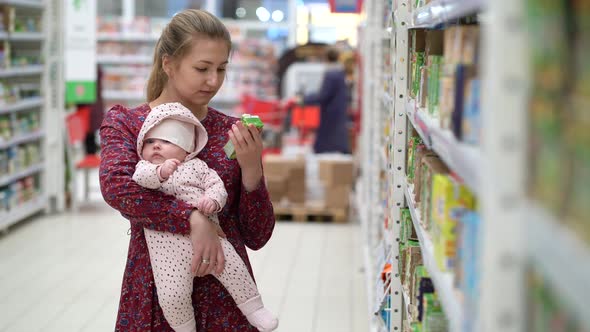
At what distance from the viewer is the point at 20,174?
7047mm

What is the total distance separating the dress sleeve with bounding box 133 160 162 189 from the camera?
2199mm

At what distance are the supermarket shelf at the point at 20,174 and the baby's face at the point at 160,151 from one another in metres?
4.70

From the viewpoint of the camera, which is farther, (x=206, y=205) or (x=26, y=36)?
(x=26, y=36)

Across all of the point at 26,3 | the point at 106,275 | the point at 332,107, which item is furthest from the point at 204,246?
the point at 332,107

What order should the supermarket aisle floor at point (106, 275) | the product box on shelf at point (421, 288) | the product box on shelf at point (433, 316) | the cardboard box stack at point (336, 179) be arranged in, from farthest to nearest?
1. the cardboard box stack at point (336, 179)
2. the supermarket aisle floor at point (106, 275)
3. the product box on shelf at point (421, 288)
4. the product box on shelf at point (433, 316)

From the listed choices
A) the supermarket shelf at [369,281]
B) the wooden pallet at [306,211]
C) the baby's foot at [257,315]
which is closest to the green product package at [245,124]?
the baby's foot at [257,315]

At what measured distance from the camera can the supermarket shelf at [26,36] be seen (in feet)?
23.0

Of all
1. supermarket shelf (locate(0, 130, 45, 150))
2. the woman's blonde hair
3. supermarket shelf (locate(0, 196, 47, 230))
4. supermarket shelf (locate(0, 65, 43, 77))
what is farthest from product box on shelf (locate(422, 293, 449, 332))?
supermarket shelf (locate(0, 65, 43, 77))

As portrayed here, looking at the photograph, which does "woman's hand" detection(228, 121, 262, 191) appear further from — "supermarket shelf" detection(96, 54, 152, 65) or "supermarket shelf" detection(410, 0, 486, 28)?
"supermarket shelf" detection(96, 54, 152, 65)

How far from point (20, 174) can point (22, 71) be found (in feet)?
2.96

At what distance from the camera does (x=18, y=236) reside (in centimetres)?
669

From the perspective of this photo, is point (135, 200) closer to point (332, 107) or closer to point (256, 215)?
point (256, 215)

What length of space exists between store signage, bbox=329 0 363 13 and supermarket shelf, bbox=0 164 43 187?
3.37 metres

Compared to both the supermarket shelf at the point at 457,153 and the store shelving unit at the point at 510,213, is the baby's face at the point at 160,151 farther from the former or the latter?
the store shelving unit at the point at 510,213
